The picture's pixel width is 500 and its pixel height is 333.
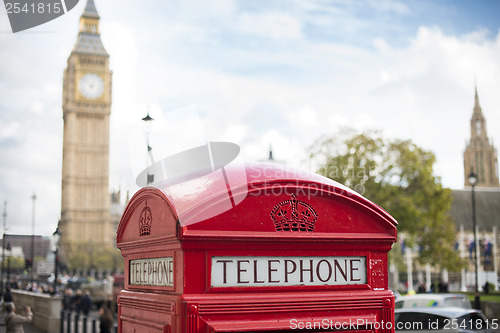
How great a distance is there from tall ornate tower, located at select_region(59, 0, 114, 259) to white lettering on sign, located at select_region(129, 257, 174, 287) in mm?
91544

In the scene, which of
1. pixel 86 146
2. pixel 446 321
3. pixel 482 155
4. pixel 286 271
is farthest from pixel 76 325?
pixel 482 155

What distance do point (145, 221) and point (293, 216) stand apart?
0.72 m

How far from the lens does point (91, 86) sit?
93.5 metres

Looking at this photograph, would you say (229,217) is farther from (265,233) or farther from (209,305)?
(209,305)

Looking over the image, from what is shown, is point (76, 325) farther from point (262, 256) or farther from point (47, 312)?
point (262, 256)

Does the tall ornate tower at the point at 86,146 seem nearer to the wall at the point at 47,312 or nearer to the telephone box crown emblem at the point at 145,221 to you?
the wall at the point at 47,312

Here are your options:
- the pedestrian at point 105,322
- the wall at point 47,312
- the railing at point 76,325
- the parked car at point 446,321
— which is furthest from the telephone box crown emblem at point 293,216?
the wall at point 47,312

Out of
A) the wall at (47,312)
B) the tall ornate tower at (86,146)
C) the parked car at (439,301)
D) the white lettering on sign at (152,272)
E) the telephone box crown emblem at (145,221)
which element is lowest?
the wall at (47,312)

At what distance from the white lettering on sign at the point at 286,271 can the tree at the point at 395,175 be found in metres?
28.4

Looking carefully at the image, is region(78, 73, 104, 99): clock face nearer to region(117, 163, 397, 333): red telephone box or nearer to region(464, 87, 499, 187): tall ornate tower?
region(464, 87, 499, 187): tall ornate tower

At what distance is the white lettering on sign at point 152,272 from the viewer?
2521 mm

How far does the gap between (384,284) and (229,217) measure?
768 mm

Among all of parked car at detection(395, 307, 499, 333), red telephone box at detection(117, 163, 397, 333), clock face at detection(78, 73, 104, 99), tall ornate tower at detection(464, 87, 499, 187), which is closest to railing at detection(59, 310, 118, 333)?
parked car at detection(395, 307, 499, 333)

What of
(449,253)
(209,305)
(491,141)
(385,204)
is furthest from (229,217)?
(491,141)
